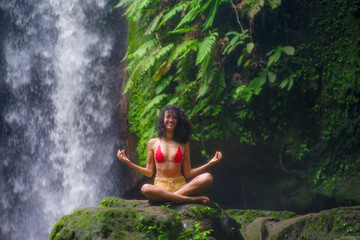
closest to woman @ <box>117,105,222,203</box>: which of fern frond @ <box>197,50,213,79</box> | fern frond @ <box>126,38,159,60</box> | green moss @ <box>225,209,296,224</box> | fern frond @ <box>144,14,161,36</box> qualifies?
fern frond @ <box>197,50,213,79</box>

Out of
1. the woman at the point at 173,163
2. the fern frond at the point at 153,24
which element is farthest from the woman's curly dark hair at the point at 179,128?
the fern frond at the point at 153,24

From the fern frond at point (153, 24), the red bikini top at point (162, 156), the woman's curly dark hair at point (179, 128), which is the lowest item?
the red bikini top at point (162, 156)

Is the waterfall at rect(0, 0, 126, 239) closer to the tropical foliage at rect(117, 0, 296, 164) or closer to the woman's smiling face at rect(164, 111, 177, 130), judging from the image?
the tropical foliage at rect(117, 0, 296, 164)

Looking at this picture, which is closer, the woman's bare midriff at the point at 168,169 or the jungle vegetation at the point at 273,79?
the woman's bare midriff at the point at 168,169

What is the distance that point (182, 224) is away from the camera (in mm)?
3406

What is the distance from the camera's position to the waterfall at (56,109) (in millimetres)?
8492

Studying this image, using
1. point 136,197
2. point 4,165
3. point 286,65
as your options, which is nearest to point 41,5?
point 4,165

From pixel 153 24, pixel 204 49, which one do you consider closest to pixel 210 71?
pixel 204 49

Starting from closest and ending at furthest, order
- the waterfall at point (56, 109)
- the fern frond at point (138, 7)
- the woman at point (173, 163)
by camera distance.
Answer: the woman at point (173, 163) → the fern frond at point (138, 7) → the waterfall at point (56, 109)

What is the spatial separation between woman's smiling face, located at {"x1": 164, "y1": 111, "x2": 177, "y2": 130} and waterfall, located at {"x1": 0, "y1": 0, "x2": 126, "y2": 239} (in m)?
3.74

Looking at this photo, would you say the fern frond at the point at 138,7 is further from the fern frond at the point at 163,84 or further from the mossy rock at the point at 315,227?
the mossy rock at the point at 315,227

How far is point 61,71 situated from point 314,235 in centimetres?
787

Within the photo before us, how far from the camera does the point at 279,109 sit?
661 centimetres

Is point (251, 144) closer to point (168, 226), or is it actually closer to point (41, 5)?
point (168, 226)
